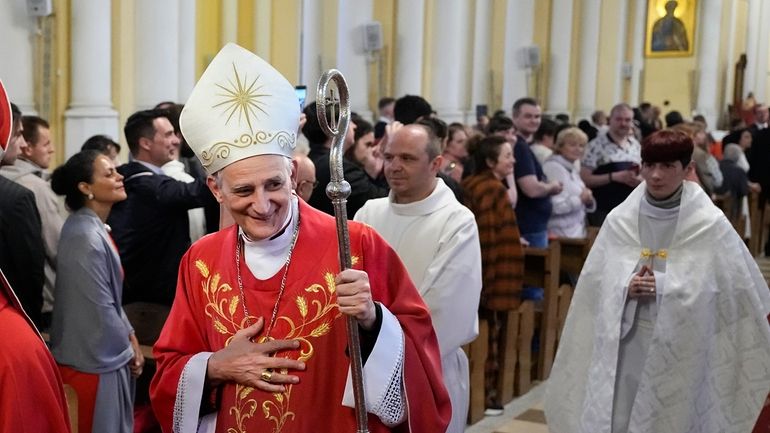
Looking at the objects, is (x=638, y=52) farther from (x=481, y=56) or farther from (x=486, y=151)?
(x=486, y=151)

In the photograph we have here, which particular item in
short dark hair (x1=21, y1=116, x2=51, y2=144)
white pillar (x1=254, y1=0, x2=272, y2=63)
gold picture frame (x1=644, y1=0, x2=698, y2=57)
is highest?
gold picture frame (x1=644, y1=0, x2=698, y2=57)

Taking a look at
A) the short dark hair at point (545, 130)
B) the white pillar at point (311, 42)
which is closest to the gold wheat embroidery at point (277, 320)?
the short dark hair at point (545, 130)

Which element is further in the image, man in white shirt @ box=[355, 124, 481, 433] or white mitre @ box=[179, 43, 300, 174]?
man in white shirt @ box=[355, 124, 481, 433]

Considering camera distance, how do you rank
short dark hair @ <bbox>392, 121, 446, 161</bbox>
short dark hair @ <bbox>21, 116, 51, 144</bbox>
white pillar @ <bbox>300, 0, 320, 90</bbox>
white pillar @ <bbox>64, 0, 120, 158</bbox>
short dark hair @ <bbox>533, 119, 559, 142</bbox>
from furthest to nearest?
white pillar @ <bbox>300, 0, 320, 90</bbox>, short dark hair @ <bbox>533, 119, 559, 142</bbox>, white pillar @ <bbox>64, 0, 120, 158</bbox>, short dark hair @ <bbox>21, 116, 51, 144</bbox>, short dark hair @ <bbox>392, 121, 446, 161</bbox>

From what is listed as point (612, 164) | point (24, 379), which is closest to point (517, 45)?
point (612, 164)

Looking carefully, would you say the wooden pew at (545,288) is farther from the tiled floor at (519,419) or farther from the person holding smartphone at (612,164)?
the person holding smartphone at (612,164)

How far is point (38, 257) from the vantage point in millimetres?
5031

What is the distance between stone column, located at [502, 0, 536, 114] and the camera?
20.0 m

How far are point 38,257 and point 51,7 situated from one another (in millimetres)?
3872

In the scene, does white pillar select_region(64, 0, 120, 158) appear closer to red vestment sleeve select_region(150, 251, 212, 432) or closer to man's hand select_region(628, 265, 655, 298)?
man's hand select_region(628, 265, 655, 298)

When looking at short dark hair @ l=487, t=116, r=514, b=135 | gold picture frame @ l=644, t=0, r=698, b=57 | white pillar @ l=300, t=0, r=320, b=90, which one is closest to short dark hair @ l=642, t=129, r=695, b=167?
short dark hair @ l=487, t=116, r=514, b=135

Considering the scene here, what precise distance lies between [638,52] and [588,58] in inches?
169

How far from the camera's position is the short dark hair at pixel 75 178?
15.8 ft

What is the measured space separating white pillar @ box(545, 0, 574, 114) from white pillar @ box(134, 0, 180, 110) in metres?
12.7
